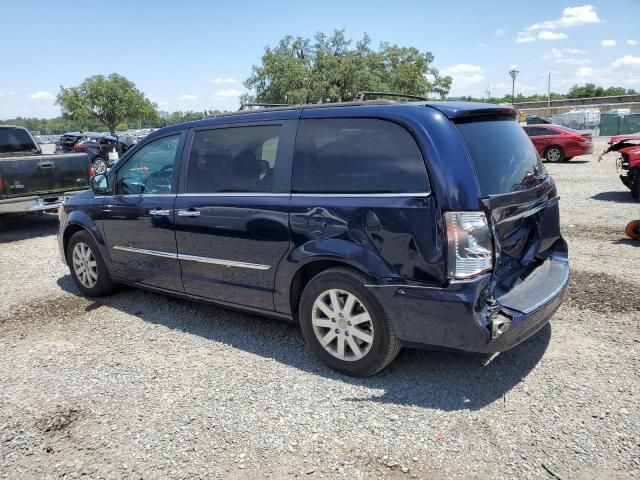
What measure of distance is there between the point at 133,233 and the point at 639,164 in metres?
9.80

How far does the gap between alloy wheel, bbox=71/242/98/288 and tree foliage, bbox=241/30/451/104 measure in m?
37.6

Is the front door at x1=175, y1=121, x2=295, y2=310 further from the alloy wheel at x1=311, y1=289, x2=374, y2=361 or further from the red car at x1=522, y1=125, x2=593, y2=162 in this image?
the red car at x1=522, y1=125, x2=593, y2=162

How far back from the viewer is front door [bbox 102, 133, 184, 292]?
15.2ft

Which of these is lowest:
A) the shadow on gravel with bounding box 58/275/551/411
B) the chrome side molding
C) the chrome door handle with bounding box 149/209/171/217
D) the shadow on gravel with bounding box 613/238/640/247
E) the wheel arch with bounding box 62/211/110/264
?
the shadow on gravel with bounding box 613/238/640/247

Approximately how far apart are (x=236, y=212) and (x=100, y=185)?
6.66 ft

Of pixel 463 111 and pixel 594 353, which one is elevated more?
pixel 463 111

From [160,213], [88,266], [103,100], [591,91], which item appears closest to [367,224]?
[160,213]

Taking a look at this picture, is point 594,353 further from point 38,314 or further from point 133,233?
point 38,314

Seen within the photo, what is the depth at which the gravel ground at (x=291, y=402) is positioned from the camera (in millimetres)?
2777

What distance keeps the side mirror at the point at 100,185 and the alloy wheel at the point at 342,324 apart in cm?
281

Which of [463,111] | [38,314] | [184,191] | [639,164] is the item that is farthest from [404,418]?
[639,164]

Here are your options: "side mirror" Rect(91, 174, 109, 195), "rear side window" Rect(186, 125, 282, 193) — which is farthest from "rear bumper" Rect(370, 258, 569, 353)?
"side mirror" Rect(91, 174, 109, 195)

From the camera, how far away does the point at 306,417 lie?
3.19 m

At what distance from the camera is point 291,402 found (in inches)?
132
